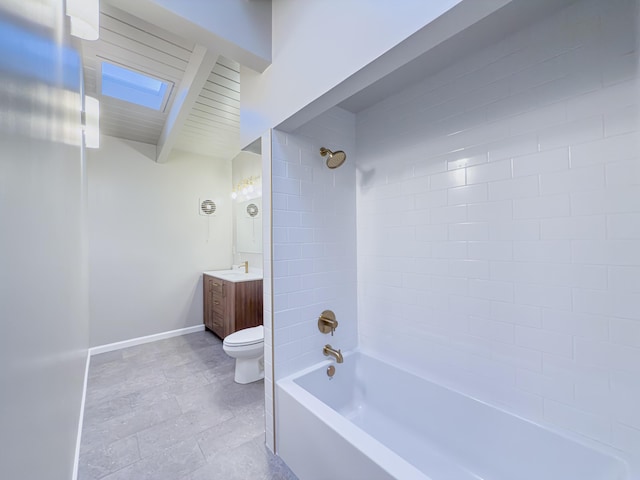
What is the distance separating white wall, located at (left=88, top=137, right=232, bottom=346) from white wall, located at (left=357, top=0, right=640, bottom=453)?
294cm

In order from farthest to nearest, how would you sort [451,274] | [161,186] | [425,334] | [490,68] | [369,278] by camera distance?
[161,186], [369,278], [425,334], [451,274], [490,68]

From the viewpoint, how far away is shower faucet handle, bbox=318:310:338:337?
6.11 ft

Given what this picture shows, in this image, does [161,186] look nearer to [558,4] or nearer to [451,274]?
[451,274]

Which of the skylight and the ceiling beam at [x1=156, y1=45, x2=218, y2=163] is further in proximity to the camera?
the skylight

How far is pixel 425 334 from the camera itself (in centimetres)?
175

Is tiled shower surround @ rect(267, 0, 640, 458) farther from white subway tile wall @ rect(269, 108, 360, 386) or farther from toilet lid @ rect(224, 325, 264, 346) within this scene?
toilet lid @ rect(224, 325, 264, 346)

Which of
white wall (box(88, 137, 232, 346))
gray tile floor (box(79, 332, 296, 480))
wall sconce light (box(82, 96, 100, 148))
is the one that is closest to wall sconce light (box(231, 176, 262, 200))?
white wall (box(88, 137, 232, 346))

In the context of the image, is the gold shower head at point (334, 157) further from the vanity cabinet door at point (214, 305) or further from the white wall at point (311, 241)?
the vanity cabinet door at point (214, 305)

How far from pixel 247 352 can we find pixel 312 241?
125cm

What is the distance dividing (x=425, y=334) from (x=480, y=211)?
0.85 meters

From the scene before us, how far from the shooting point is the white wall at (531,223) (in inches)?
43.5

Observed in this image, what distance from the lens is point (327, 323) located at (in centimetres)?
188

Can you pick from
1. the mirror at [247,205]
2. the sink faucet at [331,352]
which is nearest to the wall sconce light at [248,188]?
the mirror at [247,205]

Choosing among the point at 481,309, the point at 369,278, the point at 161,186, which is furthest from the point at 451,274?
the point at 161,186
